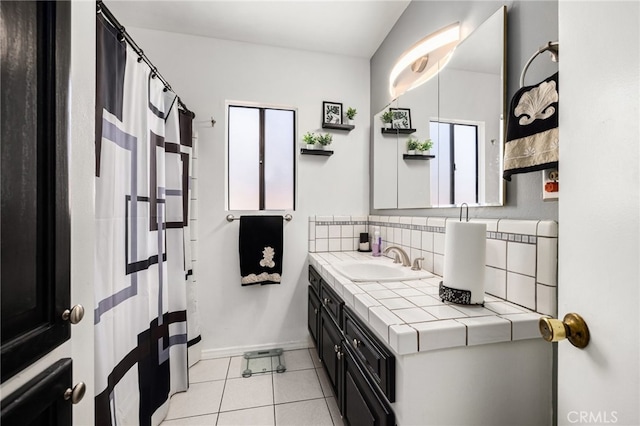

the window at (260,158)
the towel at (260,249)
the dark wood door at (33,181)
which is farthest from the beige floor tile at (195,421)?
the window at (260,158)

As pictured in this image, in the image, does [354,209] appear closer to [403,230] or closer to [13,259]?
[403,230]

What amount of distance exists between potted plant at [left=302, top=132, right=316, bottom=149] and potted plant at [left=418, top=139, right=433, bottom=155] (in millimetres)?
886

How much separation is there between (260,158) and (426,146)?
4.46 feet

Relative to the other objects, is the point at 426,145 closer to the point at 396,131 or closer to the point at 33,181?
the point at 396,131

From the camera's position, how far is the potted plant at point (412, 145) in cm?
170

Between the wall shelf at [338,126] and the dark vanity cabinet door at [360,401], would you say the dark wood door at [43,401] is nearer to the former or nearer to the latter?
the dark vanity cabinet door at [360,401]

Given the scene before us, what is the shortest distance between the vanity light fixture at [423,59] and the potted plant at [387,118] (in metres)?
0.13

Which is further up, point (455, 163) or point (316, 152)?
point (316, 152)

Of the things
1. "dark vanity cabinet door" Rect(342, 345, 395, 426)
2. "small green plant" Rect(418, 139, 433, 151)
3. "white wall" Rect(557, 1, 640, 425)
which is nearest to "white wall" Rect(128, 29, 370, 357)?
"small green plant" Rect(418, 139, 433, 151)

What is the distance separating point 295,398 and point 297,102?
220cm

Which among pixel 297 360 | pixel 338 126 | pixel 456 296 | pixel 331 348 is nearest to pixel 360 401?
pixel 331 348

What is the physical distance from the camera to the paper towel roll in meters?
0.93

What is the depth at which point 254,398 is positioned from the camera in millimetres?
1636

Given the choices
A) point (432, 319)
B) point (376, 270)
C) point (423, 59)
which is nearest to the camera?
point (432, 319)
